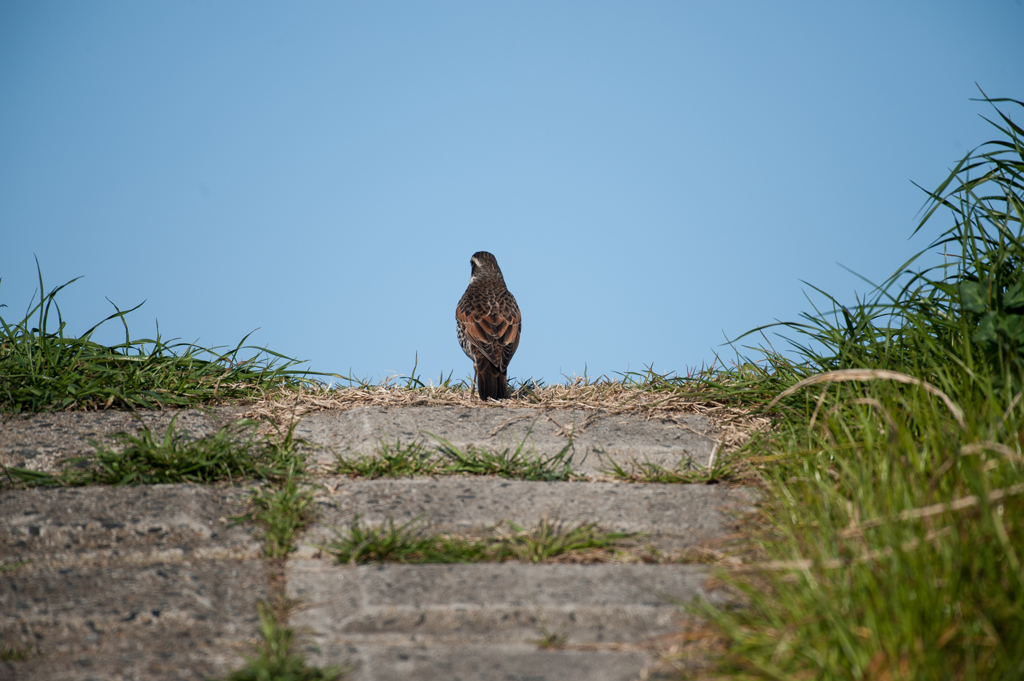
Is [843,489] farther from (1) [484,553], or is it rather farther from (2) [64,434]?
(2) [64,434]

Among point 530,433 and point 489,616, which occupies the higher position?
point 530,433

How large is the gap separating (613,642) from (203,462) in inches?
88.8

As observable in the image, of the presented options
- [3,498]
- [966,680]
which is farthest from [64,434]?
[966,680]

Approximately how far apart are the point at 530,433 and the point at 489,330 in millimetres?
2280

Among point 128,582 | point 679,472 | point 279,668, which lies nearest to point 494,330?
point 679,472

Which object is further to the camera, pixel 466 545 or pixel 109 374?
pixel 109 374

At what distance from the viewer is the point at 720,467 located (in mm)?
3646

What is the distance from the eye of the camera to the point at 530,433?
407 cm

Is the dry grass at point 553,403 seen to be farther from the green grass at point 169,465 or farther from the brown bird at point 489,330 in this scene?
the green grass at point 169,465

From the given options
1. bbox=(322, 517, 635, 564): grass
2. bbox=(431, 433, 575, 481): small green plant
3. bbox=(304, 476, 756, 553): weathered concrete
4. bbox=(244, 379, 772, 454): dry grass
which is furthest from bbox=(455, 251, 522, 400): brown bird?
bbox=(322, 517, 635, 564): grass

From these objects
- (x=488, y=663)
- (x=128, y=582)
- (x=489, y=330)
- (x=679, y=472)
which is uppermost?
(x=489, y=330)

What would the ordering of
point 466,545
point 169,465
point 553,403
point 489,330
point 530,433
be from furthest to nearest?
point 489,330 → point 553,403 → point 530,433 → point 169,465 → point 466,545

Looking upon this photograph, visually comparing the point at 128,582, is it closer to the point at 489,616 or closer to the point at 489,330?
the point at 489,616

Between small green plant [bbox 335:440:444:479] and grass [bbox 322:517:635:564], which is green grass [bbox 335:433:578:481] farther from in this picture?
grass [bbox 322:517:635:564]
